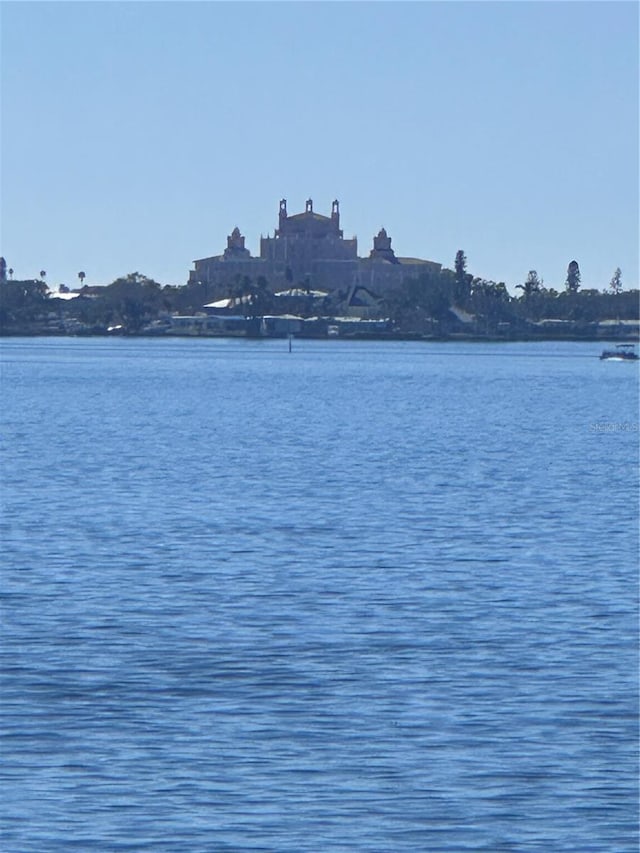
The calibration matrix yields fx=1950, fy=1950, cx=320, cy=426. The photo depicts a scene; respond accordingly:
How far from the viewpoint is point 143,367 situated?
19825 centimetres

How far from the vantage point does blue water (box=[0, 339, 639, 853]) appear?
681 inches

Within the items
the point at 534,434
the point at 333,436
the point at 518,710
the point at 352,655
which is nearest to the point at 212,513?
the point at 352,655

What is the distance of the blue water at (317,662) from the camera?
681 inches

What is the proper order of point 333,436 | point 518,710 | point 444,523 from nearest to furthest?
point 518,710 → point 444,523 → point 333,436

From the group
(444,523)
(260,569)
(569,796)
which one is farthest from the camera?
(444,523)

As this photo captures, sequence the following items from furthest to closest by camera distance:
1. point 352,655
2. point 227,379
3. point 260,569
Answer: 1. point 227,379
2. point 260,569
3. point 352,655

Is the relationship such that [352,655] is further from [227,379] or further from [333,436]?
[227,379]

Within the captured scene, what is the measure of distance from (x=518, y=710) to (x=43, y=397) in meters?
98.1

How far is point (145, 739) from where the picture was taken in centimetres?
1958

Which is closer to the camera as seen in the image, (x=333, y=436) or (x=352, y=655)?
(x=352, y=655)

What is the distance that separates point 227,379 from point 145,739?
14272cm

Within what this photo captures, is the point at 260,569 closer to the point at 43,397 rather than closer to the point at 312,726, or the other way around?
the point at 312,726

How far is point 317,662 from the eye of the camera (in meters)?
23.4

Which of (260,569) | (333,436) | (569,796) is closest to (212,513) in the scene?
(260,569)
